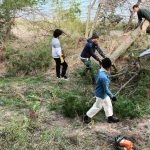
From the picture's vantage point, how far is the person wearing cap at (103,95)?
5277 mm

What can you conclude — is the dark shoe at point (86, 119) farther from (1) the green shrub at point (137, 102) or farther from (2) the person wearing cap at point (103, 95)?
(1) the green shrub at point (137, 102)

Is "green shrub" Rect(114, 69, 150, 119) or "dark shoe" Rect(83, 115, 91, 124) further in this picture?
"green shrub" Rect(114, 69, 150, 119)

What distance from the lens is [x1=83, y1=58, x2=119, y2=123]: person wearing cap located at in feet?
17.3

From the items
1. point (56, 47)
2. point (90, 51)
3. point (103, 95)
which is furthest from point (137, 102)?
point (56, 47)

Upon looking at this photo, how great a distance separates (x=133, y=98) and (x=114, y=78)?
1.24m

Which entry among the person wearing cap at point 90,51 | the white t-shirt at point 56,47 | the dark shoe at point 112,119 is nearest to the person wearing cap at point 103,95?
the dark shoe at point 112,119

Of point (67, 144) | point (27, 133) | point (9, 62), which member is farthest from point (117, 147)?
point (9, 62)

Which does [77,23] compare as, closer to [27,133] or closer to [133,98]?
[133,98]

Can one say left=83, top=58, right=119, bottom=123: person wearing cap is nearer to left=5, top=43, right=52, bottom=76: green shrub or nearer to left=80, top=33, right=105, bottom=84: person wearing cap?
left=80, top=33, right=105, bottom=84: person wearing cap

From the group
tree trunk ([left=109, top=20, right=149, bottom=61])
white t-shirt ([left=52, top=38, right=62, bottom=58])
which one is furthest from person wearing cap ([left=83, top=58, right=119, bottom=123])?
tree trunk ([left=109, top=20, right=149, bottom=61])

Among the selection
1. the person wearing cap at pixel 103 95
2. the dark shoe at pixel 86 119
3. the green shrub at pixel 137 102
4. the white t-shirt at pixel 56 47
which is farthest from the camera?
the white t-shirt at pixel 56 47

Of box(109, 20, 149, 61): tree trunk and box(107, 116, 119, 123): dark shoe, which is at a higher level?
box(109, 20, 149, 61): tree trunk

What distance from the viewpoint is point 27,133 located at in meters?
5.09

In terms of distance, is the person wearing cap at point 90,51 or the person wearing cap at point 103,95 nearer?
the person wearing cap at point 103,95
